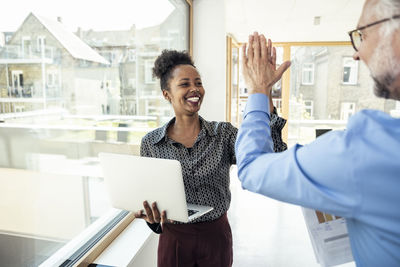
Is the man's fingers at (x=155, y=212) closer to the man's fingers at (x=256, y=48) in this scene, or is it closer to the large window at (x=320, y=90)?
the man's fingers at (x=256, y=48)

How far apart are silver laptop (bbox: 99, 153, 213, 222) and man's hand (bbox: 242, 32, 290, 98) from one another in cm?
41

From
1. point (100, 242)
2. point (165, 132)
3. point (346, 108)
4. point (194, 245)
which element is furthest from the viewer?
point (346, 108)

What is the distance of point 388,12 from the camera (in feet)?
2.08

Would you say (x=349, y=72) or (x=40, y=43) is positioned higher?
(x=349, y=72)

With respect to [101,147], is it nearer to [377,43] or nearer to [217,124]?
[217,124]

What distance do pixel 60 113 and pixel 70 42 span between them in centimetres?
39

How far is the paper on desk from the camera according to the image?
1.00 metres

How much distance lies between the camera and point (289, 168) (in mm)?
669

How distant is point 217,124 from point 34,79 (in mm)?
851

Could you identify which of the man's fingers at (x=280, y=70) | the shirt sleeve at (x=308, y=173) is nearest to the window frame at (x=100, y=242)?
the shirt sleeve at (x=308, y=173)

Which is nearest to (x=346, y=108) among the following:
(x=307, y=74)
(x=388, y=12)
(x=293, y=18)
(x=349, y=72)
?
(x=349, y=72)

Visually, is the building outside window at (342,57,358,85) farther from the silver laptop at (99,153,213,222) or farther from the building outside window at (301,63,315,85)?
the silver laptop at (99,153,213,222)

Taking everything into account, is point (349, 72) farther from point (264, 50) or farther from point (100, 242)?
point (264, 50)

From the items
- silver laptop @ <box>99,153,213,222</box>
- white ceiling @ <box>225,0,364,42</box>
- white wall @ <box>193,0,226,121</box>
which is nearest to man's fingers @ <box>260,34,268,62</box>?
silver laptop @ <box>99,153,213,222</box>
